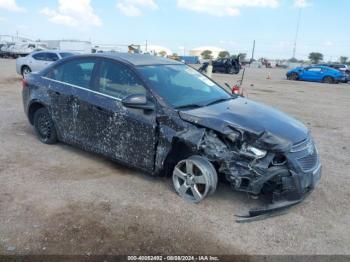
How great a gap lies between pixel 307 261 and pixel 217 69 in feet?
105

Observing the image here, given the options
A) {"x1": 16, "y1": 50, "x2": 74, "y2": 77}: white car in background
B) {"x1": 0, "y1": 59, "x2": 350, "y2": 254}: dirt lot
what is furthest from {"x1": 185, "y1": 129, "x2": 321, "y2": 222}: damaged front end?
{"x1": 16, "y1": 50, "x2": 74, "y2": 77}: white car in background

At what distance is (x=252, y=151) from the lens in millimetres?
3838

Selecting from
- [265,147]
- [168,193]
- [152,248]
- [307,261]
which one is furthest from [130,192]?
[307,261]

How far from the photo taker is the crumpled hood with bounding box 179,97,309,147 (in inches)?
154

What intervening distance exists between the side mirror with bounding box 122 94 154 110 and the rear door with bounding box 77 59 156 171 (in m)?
0.08

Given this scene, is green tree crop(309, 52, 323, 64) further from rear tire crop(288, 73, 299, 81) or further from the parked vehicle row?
rear tire crop(288, 73, 299, 81)

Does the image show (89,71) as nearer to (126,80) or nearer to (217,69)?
(126,80)

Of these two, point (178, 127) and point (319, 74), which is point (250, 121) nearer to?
point (178, 127)

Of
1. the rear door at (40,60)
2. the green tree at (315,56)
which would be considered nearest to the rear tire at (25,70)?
the rear door at (40,60)

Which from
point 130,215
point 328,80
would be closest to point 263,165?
point 130,215

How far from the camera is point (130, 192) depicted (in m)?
4.48

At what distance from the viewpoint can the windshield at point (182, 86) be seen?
4527mm

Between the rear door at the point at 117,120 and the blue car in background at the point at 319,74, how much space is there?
86.7 feet

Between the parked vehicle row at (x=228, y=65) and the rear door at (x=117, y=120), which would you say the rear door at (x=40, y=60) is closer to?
the rear door at (x=117, y=120)
